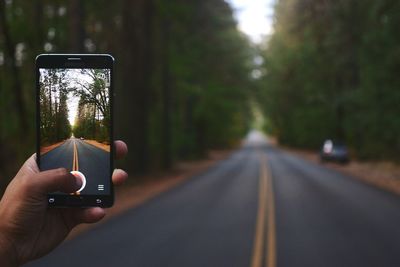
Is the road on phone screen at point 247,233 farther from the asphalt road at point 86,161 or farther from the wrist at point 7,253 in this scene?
the wrist at point 7,253

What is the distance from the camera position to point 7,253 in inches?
98.6

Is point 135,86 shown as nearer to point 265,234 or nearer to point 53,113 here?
point 265,234

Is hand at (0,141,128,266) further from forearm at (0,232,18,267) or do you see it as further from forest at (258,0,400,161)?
forest at (258,0,400,161)

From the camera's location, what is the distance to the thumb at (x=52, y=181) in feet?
8.25

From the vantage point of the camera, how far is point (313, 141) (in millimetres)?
65375

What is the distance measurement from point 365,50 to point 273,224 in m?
18.9

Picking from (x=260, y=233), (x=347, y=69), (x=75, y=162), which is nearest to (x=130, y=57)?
(x=260, y=233)

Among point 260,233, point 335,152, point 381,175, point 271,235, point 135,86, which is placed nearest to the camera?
point 271,235

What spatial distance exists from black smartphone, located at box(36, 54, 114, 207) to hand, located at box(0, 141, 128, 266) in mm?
136

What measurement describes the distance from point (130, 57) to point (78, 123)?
22.9 meters

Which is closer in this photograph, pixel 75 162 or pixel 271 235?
pixel 75 162

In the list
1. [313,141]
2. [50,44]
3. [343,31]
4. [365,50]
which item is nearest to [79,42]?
[50,44]

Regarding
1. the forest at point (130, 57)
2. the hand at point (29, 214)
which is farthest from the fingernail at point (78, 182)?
the forest at point (130, 57)

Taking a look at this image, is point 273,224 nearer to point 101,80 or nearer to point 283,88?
point 101,80
